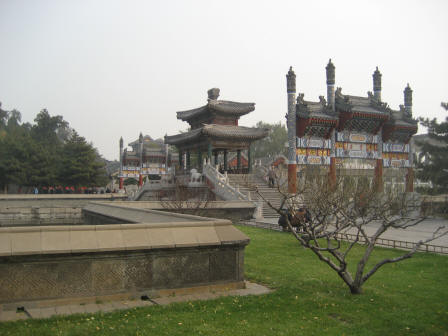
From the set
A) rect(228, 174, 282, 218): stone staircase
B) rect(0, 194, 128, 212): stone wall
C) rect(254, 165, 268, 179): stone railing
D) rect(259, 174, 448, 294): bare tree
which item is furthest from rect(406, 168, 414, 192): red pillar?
rect(0, 194, 128, 212): stone wall

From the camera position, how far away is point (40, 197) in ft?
132

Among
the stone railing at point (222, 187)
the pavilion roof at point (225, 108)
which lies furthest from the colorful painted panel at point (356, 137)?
the pavilion roof at point (225, 108)

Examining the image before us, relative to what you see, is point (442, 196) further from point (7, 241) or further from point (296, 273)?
point (7, 241)

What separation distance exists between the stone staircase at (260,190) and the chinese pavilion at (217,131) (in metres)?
3.12

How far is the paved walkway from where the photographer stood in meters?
6.45

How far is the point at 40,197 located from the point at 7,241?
36.2m

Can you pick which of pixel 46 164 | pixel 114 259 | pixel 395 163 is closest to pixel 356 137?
pixel 395 163

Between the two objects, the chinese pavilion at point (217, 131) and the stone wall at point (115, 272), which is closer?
the stone wall at point (115, 272)

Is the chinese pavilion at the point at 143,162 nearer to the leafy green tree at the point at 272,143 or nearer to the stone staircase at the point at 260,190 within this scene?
the leafy green tree at the point at 272,143

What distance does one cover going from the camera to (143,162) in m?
59.8

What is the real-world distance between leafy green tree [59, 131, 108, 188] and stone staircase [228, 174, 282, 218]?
2023 cm

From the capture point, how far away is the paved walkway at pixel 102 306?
21.2 feet

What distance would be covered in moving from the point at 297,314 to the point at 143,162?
54504mm

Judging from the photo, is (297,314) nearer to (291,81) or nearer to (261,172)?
(291,81)
